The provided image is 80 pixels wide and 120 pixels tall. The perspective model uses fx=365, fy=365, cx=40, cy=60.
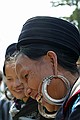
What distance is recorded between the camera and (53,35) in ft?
6.04

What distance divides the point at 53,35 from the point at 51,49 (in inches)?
3.4

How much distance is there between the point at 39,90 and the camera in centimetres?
179

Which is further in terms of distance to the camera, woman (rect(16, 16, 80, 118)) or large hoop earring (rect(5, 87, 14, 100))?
large hoop earring (rect(5, 87, 14, 100))

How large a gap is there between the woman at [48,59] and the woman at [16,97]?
87cm

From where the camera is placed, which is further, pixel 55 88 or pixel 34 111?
pixel 34 111

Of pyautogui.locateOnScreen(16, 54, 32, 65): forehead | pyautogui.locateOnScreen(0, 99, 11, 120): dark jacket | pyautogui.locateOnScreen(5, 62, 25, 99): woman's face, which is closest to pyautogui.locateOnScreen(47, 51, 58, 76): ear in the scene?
pyautogui.locateOnScreen(16, 54, 32, 65): forehead

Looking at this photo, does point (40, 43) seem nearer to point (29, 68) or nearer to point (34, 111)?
point (29, 68)

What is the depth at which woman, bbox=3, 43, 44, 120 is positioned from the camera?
2943 millimetres

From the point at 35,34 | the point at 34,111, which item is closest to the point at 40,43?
the point at 35,34

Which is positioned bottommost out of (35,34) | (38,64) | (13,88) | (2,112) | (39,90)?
(2,112)

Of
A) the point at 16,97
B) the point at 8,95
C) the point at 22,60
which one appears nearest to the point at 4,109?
the point at 8,95

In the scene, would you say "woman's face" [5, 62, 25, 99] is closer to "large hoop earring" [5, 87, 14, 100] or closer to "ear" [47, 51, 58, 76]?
"large hoop earring" [5, 87, 14, 100]

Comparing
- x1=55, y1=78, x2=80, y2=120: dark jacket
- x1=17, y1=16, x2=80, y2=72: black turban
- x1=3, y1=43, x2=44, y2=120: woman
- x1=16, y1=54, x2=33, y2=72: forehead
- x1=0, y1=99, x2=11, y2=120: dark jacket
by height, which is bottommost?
x1=0, y1=99, x2=11, y2=120: dark jacket

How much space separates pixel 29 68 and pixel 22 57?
2.8 inches
